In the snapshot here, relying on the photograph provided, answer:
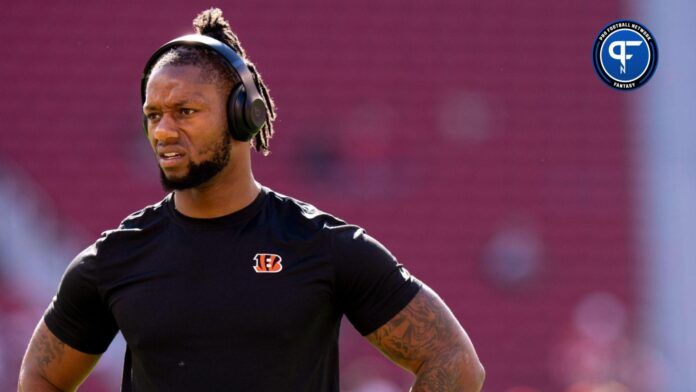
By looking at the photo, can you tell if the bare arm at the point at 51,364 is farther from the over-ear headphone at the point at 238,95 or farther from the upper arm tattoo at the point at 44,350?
the over-ear headphone at the point at 238,95

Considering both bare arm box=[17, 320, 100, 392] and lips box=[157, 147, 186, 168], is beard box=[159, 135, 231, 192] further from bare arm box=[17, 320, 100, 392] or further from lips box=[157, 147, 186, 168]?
bare arm box=[17, 320, 100, 392]

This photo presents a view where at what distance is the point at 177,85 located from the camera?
9.46 feet

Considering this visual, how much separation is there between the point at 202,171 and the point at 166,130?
5.3 inches

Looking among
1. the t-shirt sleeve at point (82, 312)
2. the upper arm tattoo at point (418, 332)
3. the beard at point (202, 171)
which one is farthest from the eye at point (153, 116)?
the upper arm tattoo at point (418, 332)

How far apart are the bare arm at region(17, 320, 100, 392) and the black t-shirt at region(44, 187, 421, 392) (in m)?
0.05

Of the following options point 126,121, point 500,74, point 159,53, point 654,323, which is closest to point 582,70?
point 500,74

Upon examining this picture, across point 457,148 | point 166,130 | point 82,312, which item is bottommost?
point 457,148

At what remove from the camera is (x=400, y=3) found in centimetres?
1251

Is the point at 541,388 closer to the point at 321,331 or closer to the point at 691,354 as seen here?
the point at 691,354

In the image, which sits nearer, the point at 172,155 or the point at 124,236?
the point at 172,155

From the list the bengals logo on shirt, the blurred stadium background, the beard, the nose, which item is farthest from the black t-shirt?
the blurred stadium background

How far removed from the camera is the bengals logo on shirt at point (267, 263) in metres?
2.86

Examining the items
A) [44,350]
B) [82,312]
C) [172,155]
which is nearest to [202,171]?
[172,155]

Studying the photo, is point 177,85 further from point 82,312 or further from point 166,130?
point 82,312
